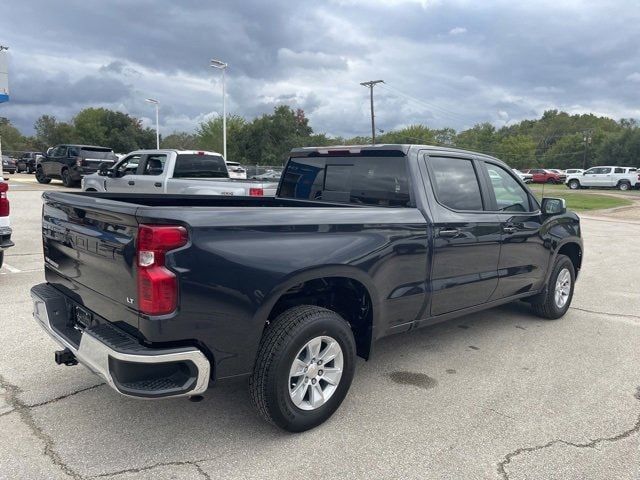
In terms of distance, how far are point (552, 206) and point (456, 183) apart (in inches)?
58.7

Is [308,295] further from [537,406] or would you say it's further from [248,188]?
[248,188]

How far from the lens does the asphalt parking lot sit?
2869 mm

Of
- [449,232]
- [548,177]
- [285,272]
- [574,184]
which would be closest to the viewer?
[285,272]

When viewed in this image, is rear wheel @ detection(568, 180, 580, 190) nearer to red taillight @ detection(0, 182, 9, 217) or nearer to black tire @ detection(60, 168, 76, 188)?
black tire @ detection(60, 168, 76, 188)

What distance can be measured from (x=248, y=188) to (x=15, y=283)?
4334 millimetres

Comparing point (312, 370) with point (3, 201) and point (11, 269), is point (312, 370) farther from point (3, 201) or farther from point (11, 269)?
point (11, 269)

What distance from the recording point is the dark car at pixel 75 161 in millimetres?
21984

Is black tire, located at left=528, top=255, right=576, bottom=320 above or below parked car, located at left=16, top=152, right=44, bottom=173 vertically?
below

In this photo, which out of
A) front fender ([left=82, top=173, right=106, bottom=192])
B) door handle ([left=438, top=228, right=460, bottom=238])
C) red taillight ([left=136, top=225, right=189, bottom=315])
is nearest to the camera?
red taillight ([left=136, top=225, right=189, bottom=315])

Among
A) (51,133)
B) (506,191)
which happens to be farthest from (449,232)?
(51,133)

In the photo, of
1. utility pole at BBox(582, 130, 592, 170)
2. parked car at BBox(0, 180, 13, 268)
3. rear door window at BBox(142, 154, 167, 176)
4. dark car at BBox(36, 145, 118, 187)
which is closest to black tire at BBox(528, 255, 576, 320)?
parked car at BBox(0, 180, 13, 268)

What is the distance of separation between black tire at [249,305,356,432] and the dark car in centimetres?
2101

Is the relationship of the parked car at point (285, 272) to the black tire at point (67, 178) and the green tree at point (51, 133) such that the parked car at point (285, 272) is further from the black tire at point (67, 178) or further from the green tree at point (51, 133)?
the green tree at point (51, 133)

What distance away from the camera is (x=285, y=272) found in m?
2.95
